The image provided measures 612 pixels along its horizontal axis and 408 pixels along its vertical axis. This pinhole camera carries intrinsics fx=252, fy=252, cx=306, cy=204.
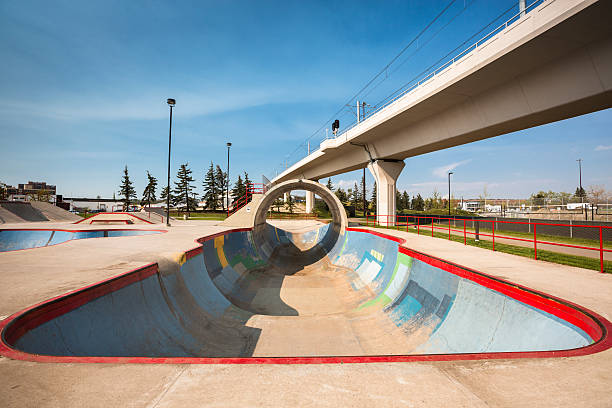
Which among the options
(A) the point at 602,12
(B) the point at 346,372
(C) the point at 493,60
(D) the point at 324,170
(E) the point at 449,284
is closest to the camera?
(B) the point at 346,372

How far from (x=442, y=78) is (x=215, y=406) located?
56.0ft

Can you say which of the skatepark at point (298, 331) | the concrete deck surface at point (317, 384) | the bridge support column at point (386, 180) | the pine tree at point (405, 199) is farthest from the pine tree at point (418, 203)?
the concrete deck surface at point (317, 384)

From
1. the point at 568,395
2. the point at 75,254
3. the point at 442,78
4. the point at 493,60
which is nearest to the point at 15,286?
the point at 75,254

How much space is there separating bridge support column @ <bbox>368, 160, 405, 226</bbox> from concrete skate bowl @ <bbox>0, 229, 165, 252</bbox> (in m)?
19.8

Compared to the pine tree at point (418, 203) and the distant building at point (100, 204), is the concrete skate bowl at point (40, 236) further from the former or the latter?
the pine tree at point (418, 203)

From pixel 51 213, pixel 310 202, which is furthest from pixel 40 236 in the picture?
pixel 310 202

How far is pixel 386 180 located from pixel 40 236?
27503mm

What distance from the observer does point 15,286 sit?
15.8 feet

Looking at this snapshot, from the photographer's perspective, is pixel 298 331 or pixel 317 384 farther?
pixel 298 331

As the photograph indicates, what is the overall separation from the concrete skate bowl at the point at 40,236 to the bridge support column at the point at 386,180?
19.8m

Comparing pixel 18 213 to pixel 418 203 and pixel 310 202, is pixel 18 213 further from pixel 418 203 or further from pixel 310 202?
pixel 418 203

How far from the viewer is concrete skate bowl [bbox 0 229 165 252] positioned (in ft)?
52.3

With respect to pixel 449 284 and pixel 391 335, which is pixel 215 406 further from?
pixel 449 284

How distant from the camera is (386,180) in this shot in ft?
82.9
